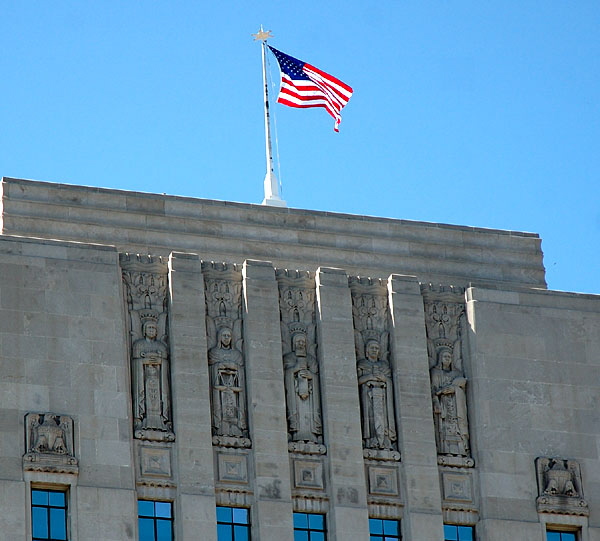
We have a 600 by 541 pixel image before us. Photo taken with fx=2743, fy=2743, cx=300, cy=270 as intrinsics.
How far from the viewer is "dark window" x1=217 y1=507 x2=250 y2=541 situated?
71.4 m

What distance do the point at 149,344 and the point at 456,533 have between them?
9691 mm

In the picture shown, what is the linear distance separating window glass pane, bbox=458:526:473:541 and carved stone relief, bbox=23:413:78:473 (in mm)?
10750

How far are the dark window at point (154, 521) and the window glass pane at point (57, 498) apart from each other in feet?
6.60

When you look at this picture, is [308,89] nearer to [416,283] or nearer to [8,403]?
[416,283]

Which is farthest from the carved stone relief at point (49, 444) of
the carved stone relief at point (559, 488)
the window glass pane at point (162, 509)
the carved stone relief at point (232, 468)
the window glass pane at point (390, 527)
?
the carved stone relief at point (559, 488)

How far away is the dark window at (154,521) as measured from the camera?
70.8 meters

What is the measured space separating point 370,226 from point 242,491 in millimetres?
9996

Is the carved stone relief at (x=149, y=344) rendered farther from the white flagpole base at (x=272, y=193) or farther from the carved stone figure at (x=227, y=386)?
the white flagpole base at (x=272, y=193)

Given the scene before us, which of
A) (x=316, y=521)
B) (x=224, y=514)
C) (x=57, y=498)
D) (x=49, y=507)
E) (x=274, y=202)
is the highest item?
(x=274, y=202)

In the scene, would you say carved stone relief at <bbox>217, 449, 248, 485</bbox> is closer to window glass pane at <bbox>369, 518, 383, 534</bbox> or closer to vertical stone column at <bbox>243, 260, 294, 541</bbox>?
vertical stone column at <bbox>243, 260, 294, 541</bbox>

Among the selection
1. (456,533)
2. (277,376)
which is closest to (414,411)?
(456,533)

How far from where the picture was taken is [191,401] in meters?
72.1

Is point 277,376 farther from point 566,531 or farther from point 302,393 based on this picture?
point 566,531

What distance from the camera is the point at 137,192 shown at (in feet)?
249
